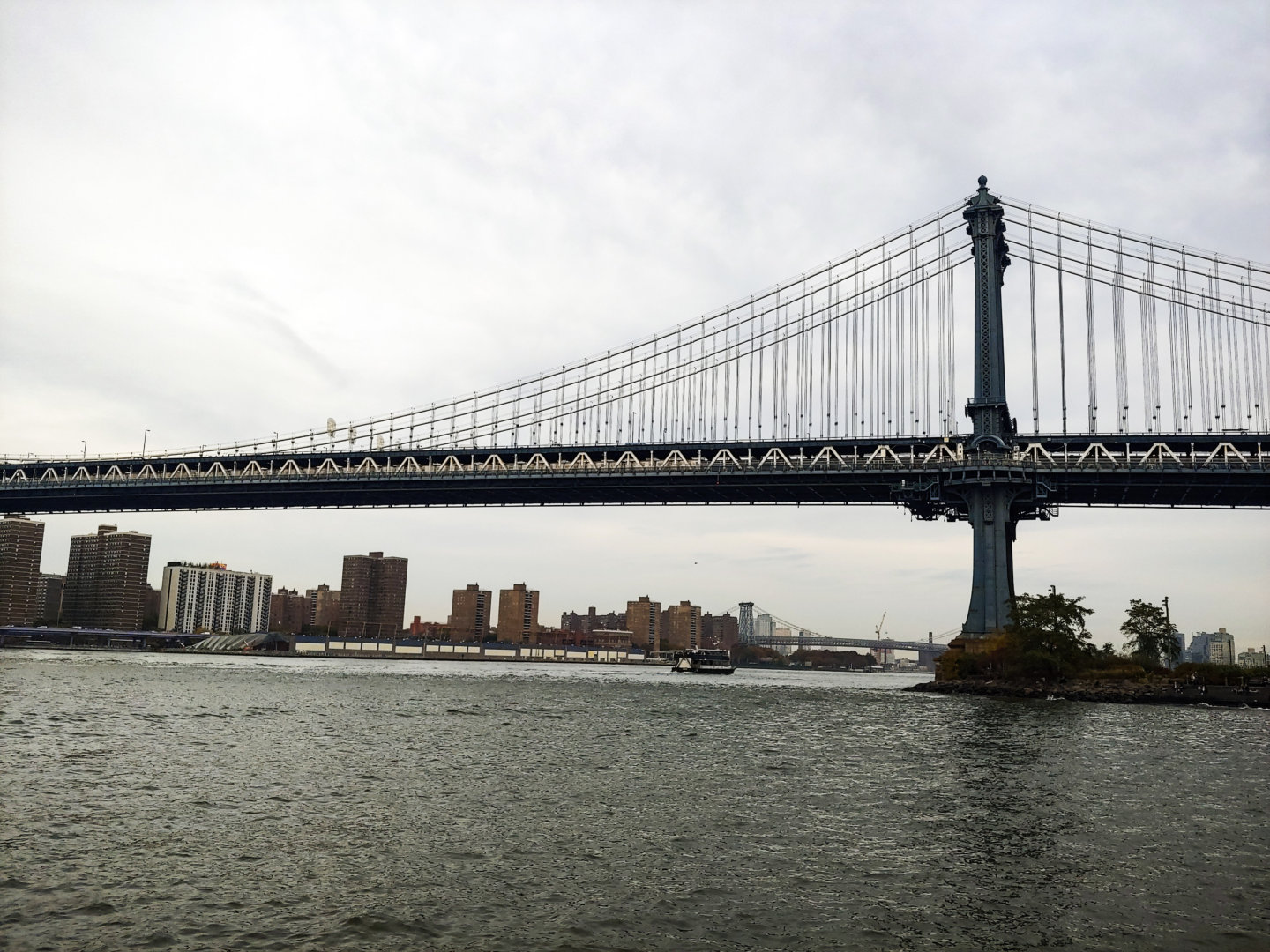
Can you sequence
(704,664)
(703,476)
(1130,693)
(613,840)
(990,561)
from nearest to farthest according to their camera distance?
1. (613,840)
2. (1130,693)
3. (990,561)
4. (703,476)
5. (704,664)

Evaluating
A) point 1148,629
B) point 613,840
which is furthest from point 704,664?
point 613,840

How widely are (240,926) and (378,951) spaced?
6.16 ft

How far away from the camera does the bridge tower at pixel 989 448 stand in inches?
2857

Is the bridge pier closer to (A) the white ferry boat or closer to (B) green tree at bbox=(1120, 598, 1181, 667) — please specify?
(B) green tree at bbox=(1120, 598, 1181, 667)

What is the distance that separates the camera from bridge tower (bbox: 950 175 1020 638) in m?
72.6

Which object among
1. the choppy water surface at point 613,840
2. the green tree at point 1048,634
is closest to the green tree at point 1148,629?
the green tree at point 1048,634

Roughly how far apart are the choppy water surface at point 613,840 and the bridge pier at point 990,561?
36.3 m

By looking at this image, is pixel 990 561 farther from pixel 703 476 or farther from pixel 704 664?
pixel 704 664

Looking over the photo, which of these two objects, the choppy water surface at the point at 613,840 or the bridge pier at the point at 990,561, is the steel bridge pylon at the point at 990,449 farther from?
the choppy water surface at the point at 613,840

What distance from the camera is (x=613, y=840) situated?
17.0 metres

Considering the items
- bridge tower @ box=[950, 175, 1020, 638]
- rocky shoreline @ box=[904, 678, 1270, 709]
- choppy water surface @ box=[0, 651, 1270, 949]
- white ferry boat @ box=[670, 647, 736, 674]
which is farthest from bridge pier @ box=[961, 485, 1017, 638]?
white ferry boat @ box=[670, 647, 736, 674]

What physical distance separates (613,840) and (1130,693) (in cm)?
6052

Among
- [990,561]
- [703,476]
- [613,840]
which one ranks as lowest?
[613,840]

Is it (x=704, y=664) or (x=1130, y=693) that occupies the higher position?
(x=1130, y=693)
